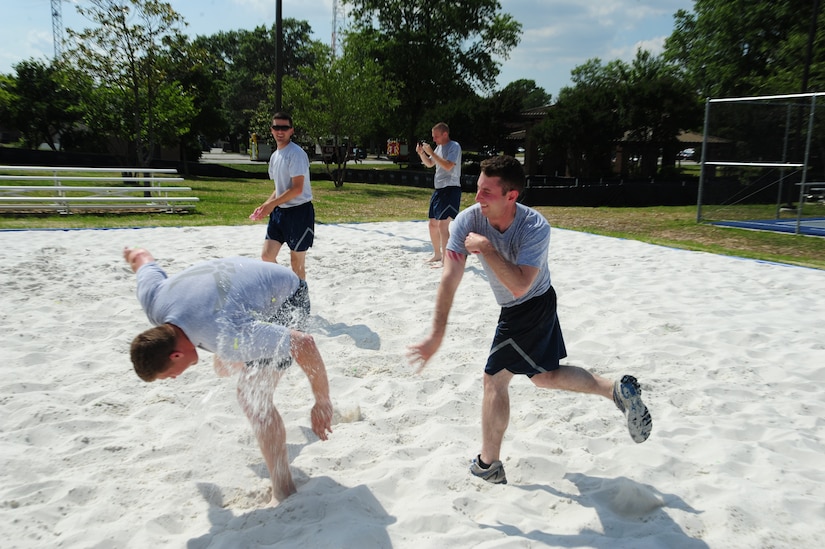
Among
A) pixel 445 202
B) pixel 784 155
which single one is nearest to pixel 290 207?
pixel 445 202

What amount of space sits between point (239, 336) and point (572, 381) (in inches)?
67.9

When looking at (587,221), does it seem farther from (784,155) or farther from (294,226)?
(294,226)

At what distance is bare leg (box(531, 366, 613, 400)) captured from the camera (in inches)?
124

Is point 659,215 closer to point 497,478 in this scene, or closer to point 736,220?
point 736,220

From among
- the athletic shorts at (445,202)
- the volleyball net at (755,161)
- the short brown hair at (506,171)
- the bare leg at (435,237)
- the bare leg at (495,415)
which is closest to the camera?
the short brown hair at (506,171)

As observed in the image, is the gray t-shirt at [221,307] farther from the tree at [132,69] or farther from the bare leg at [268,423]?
the tree at [132,69]

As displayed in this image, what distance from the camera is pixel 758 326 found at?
5.49 m

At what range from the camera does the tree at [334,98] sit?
24422mm

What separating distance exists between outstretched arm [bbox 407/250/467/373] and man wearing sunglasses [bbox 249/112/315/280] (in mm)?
3097

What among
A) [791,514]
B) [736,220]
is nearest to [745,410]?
[791,514]

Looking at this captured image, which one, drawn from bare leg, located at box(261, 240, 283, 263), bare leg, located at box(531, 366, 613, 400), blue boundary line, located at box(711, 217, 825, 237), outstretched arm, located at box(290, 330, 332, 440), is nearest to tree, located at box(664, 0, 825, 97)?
blue boundary line, located at box(711, 217, 825, 237)

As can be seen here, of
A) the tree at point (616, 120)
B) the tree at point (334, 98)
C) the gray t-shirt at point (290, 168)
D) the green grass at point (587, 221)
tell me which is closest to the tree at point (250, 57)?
the tree at point (334, 98)

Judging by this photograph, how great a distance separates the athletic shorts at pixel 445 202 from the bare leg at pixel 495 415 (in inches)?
200

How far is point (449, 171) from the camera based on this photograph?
26.1 feet
